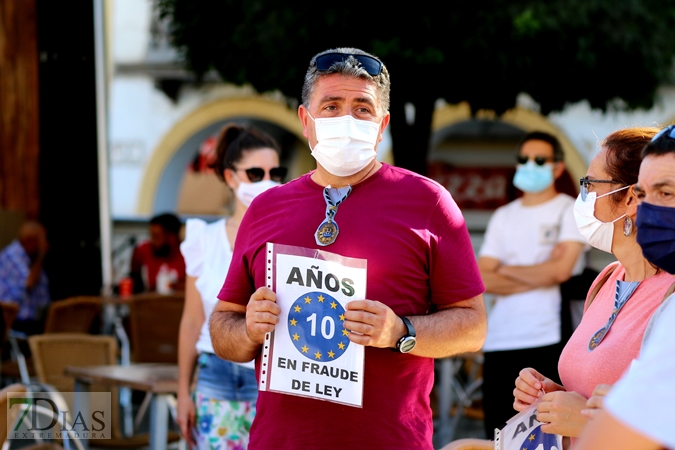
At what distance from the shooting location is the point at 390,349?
2305mm

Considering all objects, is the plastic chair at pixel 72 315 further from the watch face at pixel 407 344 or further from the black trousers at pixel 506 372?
the watch face at pixel 407 344

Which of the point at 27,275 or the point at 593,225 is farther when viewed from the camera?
the point at 27,275

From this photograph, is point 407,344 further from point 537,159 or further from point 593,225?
point 537,159

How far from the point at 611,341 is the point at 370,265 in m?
0.61

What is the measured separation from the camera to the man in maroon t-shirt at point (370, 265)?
228cm

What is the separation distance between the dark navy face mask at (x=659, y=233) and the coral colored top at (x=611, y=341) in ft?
1.11

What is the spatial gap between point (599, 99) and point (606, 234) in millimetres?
4940

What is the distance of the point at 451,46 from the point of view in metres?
6.29

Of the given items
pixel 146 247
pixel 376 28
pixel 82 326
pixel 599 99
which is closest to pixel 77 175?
pixel 146 247

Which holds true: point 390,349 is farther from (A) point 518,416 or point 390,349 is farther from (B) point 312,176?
(B) point 312,176

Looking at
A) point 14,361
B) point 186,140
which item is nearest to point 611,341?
point 14,361

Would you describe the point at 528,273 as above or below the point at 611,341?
below

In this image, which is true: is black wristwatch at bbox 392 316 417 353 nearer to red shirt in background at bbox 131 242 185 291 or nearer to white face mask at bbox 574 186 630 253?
white face mask at bbox 574 186 630 253

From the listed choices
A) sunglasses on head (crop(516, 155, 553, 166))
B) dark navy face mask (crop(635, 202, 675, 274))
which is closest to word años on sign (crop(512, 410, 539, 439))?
dark navy face mask (crop(635, 202, 675, 274))
